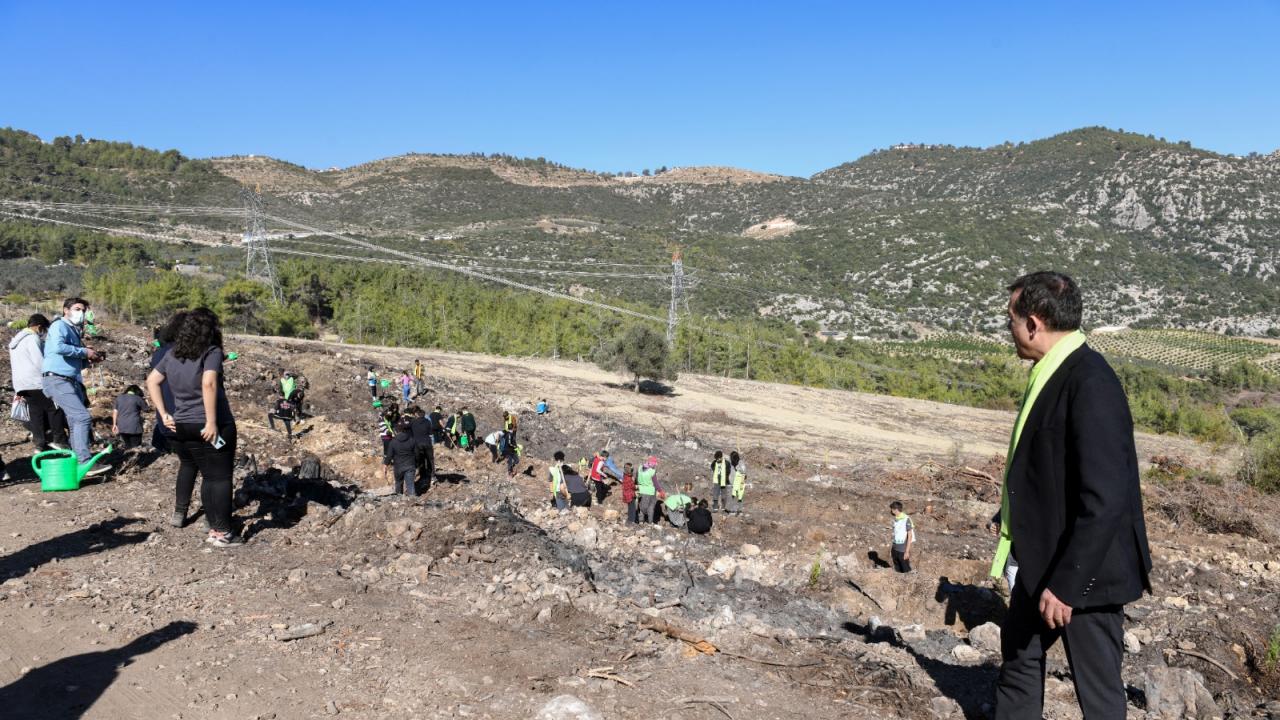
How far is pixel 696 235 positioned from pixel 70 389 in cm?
9977

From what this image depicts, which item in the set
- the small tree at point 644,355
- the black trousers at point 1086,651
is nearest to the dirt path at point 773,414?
the small tree at point 644,355

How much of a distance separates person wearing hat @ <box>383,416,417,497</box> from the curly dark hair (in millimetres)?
5917

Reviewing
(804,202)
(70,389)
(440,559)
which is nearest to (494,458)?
(70,389)

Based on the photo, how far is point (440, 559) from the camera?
5.39 m

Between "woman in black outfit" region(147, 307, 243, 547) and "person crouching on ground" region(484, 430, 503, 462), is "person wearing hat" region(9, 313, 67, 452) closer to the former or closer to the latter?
"woman in black outfit" region(147, 307, 243, 547)

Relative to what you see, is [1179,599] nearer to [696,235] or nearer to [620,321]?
[620,321]

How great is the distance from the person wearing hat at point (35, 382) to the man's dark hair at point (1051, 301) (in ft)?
26.2

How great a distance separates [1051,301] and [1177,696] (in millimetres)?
3823

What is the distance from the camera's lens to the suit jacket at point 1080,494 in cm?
231

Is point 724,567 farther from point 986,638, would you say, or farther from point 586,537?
point 986,638

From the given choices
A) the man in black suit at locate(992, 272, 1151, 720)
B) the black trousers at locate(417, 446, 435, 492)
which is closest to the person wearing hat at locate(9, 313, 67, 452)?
the black trousers at locate(417, 446, 435, 492)

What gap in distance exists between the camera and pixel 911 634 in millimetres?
6523

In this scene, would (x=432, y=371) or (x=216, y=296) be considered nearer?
(x=432, y=371)

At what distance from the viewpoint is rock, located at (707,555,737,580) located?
356 inches
